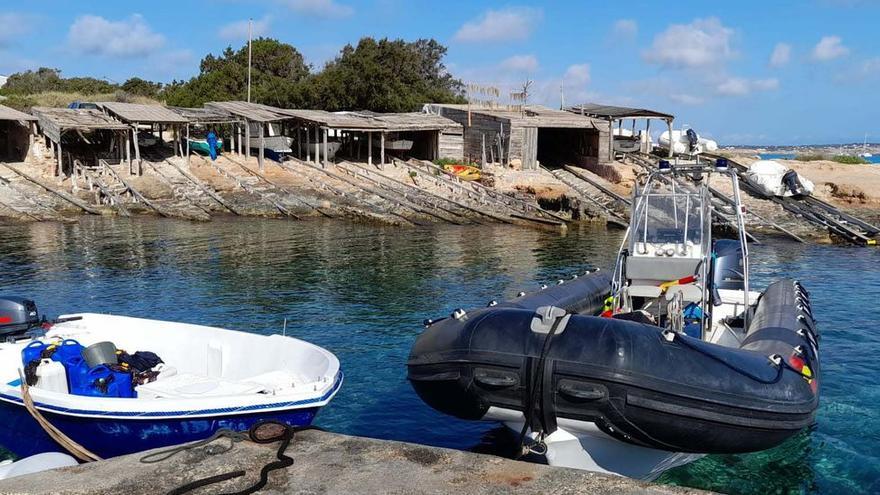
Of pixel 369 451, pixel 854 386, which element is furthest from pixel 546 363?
pixel 854 386

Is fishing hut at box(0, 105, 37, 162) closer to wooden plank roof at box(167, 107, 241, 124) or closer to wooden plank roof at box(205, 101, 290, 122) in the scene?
wooden plank roof at box(167, 107, 241, 124)

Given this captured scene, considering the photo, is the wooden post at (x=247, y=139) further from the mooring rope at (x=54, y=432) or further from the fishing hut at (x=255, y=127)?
the mooring rope at (x=54, y=432)

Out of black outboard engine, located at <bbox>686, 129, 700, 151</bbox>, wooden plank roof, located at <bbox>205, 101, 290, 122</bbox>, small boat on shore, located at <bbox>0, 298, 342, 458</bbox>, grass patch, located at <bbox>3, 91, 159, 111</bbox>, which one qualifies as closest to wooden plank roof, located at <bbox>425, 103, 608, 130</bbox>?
wooden plank roof, located at <bbox>205, 101, 290, 122</bbox>

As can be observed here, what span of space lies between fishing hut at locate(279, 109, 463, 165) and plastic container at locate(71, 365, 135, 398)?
25018mm

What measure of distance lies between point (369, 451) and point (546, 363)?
167 centimetres

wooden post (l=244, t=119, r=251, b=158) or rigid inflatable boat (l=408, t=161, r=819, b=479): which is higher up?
wooden post (l=244, t=119, r=251, b=158)

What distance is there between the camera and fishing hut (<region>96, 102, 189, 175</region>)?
31.0 m

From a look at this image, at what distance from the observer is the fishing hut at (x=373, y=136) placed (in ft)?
111

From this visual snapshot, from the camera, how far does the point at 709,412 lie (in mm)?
6359

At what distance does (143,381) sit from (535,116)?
2974 centimetres

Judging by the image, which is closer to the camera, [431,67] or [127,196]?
[127,196]

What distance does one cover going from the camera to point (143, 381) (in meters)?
8.78

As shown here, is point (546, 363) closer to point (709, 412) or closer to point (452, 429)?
point (709, 412)

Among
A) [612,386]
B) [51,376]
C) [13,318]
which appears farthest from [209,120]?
[612,386]
